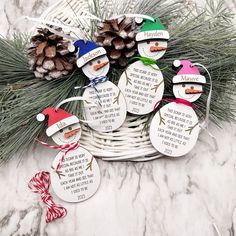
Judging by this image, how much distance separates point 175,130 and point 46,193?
0.86 feet

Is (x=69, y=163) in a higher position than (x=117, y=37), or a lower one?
lower

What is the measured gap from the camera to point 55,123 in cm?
72

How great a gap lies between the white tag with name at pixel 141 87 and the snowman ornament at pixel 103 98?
0.02 metres

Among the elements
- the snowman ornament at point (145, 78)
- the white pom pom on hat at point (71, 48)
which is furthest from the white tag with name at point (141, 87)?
the white pom pom on hat at point (71, 48)

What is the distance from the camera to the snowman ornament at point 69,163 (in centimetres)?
73

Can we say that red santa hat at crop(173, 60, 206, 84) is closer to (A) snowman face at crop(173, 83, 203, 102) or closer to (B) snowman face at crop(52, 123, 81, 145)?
(A) snowman face at crop(173, 83, 203, 102)

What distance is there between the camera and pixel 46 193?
0.73 meters

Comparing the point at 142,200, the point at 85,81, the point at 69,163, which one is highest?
the point at 85,81

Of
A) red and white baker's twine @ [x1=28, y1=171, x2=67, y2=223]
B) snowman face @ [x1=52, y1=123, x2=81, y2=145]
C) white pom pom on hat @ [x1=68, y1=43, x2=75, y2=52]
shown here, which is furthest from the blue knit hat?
red and white baker's twine @ [x1=28, y1=171, x2=67, y2=223]

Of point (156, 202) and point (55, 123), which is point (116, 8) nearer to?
point (55, 123)

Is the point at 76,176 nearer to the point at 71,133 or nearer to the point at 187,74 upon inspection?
the point at 71,133

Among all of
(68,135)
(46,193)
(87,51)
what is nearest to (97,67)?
(87,51)

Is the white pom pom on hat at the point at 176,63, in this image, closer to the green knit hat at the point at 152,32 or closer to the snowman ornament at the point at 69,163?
the green knit hat at the point at 152,32

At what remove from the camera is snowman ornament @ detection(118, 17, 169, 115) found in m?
0.76
